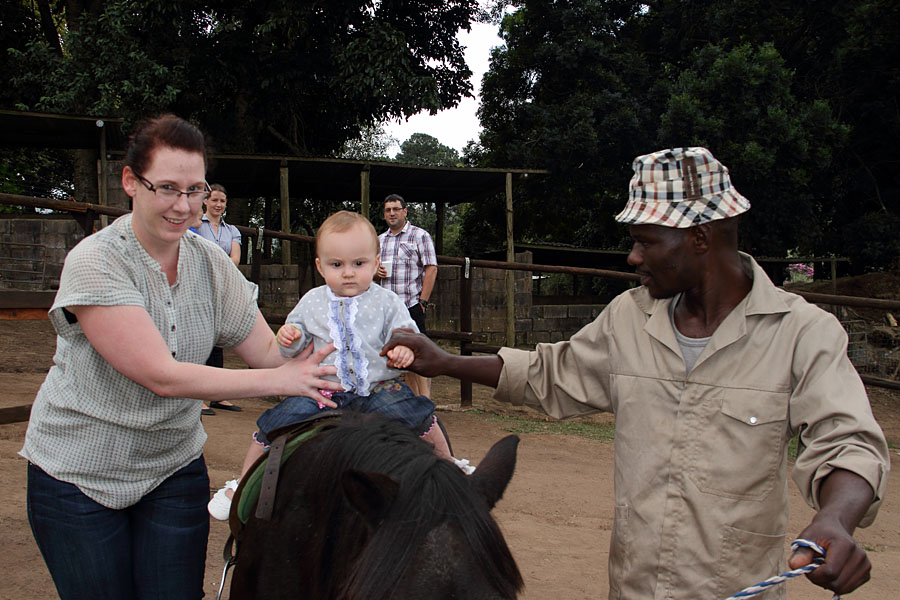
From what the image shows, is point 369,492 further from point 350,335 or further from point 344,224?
point 344,224

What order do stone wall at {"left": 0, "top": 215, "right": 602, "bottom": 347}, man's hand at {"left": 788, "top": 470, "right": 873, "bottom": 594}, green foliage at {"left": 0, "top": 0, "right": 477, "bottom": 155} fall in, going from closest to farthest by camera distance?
man's hand at {"left": 788, "top": 470, "right": 873, "bottom": 594}
stone wall at {"left": 0, "top": 215, "right": 602, "bottom": 347}
green foliage at {"left": 0, "top": 0, "right": 477, "bottom": 155}

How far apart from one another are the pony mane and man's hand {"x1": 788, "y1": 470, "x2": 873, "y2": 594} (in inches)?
22.7

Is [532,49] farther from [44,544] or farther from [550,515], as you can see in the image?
[44,544]

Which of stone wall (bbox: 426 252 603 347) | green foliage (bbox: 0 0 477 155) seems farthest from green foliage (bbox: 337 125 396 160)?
stone wall (bbox: 426 252 603 347)

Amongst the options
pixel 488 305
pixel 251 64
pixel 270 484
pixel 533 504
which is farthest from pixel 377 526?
pixel 251 64

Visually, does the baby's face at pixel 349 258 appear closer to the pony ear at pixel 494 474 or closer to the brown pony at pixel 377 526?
the brown pony at pixel 377 526

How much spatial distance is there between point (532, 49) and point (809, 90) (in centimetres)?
672

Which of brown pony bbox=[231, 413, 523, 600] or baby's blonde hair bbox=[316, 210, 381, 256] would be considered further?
baby's blonde hair bbox=[316, 210, 381, 256]

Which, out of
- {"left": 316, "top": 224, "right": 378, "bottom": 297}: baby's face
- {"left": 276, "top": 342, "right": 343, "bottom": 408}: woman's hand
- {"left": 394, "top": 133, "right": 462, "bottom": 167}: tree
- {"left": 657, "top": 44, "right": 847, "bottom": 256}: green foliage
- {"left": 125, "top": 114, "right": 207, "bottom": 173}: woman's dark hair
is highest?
{"left": 394, "top": 133, "right": 462, "bottom": 167}: tree

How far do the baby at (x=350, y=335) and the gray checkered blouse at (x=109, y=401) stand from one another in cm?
42

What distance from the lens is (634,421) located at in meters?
1.96

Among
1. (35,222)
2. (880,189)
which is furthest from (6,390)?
(880,189)

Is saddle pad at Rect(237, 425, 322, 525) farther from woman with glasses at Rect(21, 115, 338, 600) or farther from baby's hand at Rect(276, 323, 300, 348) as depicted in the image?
baby's hand at Rect(276, 323, 300, 348)

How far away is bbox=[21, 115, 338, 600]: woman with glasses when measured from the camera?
1758 millimetres
